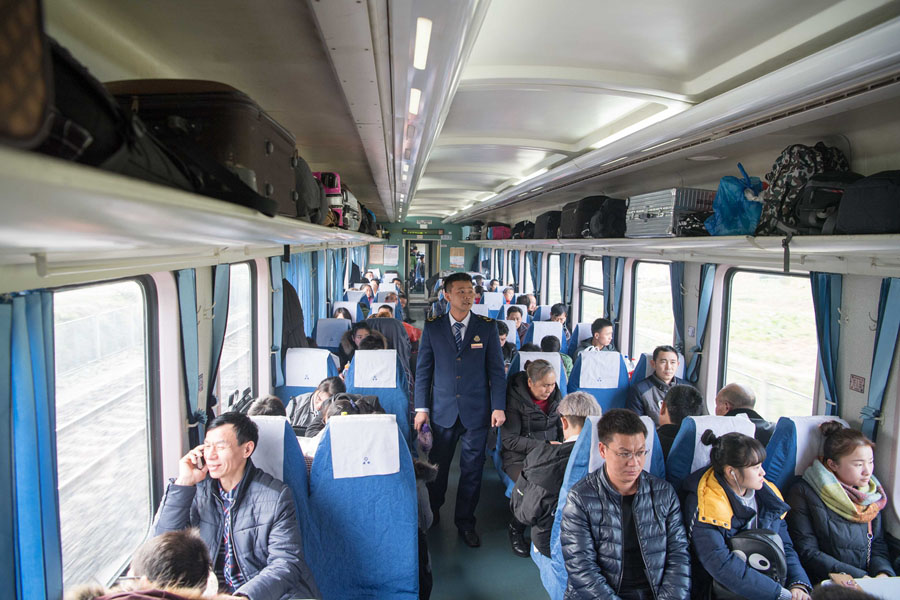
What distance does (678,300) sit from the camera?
5.39 metres

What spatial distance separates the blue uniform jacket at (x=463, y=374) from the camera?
3.70m

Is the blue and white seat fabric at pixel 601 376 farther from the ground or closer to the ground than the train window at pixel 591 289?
closer to the ground

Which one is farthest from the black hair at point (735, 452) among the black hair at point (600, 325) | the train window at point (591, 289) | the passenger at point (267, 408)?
the train window at point (591, 289)

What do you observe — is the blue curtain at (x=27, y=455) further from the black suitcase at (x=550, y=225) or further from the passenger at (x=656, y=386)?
the black suitcase at (x=550, y=225)

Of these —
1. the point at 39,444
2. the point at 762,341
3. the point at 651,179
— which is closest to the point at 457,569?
the point at 39,444

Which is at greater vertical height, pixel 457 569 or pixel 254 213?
pixel 254 213

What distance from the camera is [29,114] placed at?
51 centimetres

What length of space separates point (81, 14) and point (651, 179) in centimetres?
476

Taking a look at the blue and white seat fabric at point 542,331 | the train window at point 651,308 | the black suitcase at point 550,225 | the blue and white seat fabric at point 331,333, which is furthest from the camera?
the blue and white seat fabric at point 331,333

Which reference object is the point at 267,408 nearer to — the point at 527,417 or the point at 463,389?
the point at 463,389

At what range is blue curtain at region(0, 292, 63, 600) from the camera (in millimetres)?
1669

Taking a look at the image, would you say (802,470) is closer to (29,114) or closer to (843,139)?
(843,139)

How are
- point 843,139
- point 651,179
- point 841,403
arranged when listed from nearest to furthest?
1. point 843,139
2. point 841,403
3. point 651,179

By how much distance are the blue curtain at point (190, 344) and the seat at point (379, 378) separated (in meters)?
1.26
